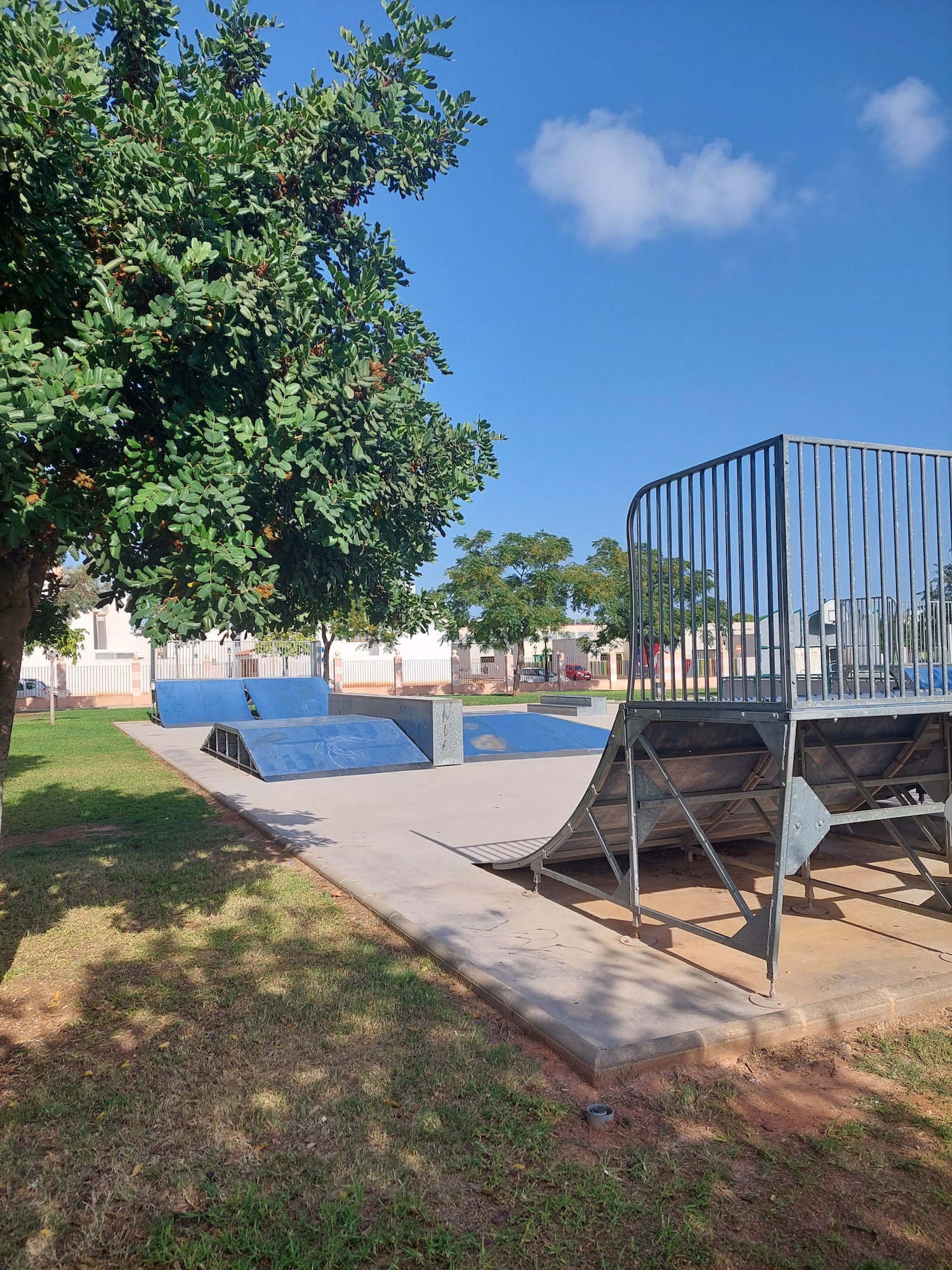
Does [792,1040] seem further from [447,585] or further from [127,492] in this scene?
[447,585]

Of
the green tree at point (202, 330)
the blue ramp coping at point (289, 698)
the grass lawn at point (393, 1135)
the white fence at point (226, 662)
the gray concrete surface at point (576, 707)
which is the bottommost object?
the grass lawn at point (393, 1135)

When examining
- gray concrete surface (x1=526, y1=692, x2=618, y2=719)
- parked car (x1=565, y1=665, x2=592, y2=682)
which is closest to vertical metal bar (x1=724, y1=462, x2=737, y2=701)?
gray concrete surface (x1=526, y1=692, x2=618, y2=719)

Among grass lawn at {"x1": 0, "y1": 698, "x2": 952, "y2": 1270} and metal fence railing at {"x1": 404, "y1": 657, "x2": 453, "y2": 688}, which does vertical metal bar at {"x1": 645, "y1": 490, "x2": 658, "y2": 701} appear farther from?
metal fence railing at {"x1": 404, "y1": 657, "x2": 453, "y2": 688}

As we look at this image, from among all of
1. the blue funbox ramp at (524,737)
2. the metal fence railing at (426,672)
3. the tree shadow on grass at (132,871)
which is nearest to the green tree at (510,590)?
the metal fence railing at (426,672)

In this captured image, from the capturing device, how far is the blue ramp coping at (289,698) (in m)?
22.2

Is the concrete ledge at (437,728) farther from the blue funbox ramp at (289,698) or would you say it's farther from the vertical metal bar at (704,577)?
the vertical metal bar at (704,577)

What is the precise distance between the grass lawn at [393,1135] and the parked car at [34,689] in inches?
1586

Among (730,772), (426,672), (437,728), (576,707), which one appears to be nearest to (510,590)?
(426,672)

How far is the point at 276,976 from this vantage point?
5121mm

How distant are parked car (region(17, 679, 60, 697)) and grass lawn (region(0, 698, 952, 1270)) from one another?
40294 millimetres

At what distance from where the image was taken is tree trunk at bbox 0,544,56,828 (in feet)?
16.4

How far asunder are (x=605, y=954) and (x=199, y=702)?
23.8m

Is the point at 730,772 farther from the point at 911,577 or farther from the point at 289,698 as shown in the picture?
the point at 289,698

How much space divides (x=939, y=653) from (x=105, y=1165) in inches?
198
